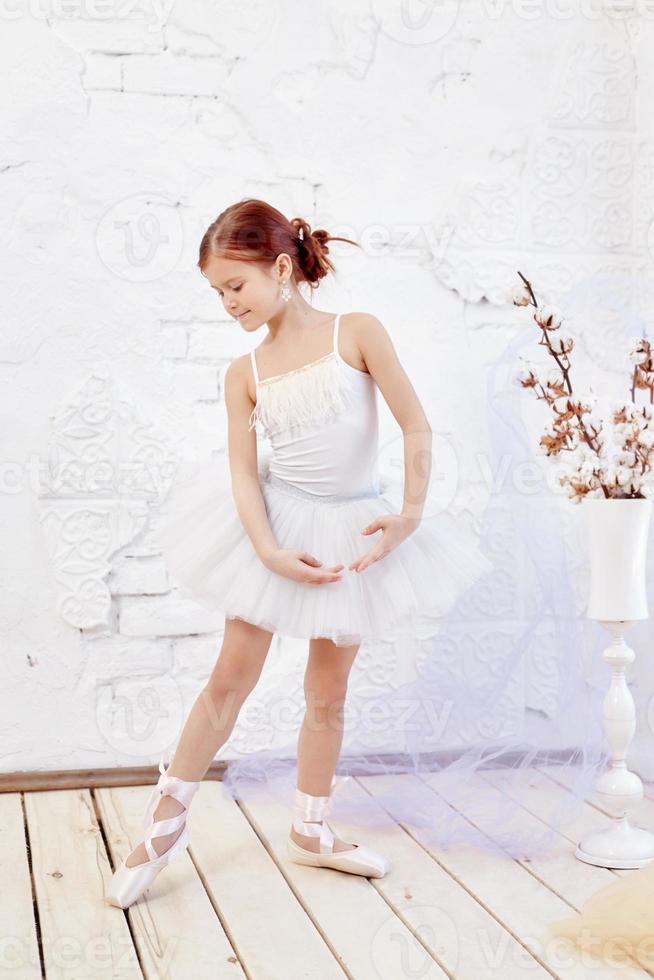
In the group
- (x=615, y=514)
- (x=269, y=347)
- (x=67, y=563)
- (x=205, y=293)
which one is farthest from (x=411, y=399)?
(x=67, y=563)

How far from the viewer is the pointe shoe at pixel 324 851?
6.03 feet

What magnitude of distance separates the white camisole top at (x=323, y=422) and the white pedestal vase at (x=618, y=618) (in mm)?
407

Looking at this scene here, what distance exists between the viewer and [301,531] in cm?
182

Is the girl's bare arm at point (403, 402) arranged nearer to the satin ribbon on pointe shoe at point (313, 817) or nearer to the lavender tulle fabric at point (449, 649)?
the lavender tulle fabric at point (449, 649)

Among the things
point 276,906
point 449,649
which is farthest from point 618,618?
point 276,906

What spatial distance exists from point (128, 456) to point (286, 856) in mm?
896

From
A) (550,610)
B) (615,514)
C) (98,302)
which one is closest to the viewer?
(615,514)

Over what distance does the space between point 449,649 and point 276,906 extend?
2.20 ft

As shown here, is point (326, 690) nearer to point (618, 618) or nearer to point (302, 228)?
point (618, 618)

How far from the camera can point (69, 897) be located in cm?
177

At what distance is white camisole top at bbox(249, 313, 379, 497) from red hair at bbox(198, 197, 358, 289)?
12 centimetres

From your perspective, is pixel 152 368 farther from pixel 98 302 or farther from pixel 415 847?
pixel 415 847

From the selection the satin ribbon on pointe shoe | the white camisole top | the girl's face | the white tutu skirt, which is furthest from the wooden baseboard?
the girl's face

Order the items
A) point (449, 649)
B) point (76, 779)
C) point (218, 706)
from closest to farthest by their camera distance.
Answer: point (218, 706) < point (449, 649) < point (76, 779)
